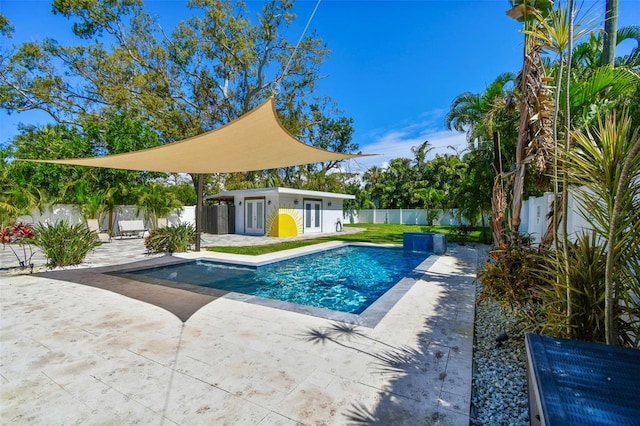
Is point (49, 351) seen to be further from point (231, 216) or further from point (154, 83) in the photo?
point (154, 83)

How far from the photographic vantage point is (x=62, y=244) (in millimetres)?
8234

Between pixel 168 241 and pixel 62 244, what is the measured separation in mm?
3442

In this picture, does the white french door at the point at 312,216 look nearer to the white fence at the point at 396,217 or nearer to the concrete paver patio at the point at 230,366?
the white fence at the point at 396,217

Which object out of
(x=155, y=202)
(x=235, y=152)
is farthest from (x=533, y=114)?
(x=155, y=202)

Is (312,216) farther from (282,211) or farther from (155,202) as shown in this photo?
(155,202)

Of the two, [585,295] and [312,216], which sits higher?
[312,216]

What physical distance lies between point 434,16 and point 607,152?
8.39 metres

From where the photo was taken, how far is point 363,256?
12.4 metres

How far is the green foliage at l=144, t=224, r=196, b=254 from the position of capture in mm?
11172

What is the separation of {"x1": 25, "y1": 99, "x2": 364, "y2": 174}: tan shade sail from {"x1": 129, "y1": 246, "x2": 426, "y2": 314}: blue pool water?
3.19m

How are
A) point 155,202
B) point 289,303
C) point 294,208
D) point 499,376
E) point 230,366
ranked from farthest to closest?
point 294,208 → point 155,202 → point 289,303 → point 230,366 → point 499,376

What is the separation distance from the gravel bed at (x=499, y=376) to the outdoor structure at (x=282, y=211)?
44.3 ft

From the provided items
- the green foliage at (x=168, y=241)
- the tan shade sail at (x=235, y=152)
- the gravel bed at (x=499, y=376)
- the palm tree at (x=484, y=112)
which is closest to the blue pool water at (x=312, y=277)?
the green foliage at (x=168, y=241)

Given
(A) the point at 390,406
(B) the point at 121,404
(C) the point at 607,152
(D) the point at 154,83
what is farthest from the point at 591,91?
(D) the point at 154,83
